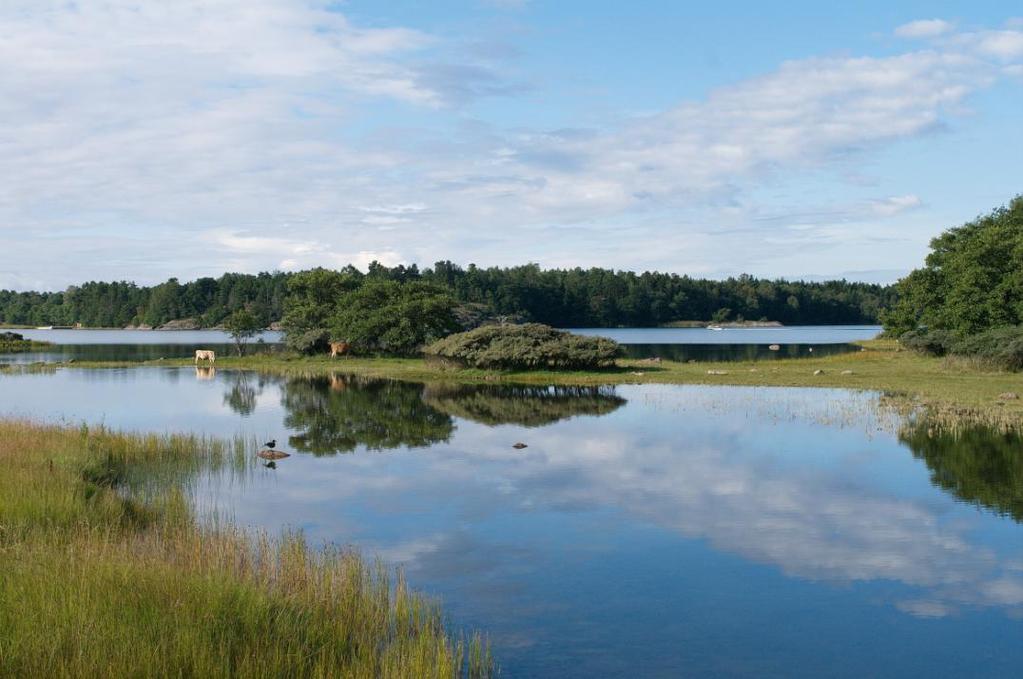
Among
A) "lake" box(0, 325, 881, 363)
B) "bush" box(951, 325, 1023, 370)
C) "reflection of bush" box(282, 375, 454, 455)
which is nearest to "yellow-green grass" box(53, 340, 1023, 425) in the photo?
"bush" box(951, 325, 1023, 370)

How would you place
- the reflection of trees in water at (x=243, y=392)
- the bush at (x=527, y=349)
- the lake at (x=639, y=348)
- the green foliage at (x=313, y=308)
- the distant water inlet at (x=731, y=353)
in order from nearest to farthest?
the reflection of trees in water at (x=243, y=392), the bush at (x=527, y=349), the green foliage at (x=313, y=308), the distant water inlet at (x=731, y=353), the lake at (x=639, y=348)

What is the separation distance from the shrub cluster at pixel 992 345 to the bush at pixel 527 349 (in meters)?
19.8

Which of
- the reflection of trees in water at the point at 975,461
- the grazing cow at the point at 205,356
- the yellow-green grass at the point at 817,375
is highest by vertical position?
the grazing cow at the point at 205,356

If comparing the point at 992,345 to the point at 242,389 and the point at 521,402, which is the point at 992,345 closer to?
the point at 521,402

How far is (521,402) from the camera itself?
39.5 m

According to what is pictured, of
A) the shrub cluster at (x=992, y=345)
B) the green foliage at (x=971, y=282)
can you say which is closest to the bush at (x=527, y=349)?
the shrub cluster at (x=992, y=345)

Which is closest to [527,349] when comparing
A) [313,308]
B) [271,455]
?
[313,308]

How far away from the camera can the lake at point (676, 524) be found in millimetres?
10883

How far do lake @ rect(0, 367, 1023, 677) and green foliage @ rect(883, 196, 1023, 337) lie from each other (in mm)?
25599

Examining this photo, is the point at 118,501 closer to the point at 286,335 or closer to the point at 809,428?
the point at 809,428

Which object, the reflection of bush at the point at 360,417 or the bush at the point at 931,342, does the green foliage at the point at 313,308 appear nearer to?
the reflection of bush at the point at 360,417

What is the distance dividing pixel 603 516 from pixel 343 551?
5.58 m

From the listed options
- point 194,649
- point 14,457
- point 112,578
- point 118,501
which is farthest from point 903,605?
point 14,457

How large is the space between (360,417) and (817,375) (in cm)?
2749
